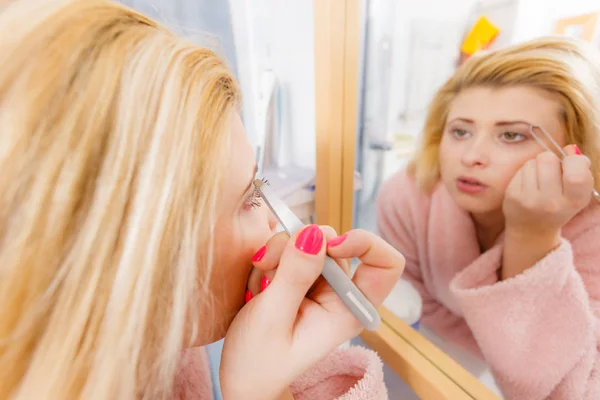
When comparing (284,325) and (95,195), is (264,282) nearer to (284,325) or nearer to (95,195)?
(284,325)

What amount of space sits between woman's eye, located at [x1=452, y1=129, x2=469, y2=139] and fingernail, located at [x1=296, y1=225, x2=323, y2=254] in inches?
9.0

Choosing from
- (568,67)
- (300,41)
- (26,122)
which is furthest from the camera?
(300,41)

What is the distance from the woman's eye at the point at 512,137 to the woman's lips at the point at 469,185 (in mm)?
61

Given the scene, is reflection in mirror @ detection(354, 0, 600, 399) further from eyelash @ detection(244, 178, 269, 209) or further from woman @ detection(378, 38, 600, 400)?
eyelash @ detection(244, 178, 269, 209)

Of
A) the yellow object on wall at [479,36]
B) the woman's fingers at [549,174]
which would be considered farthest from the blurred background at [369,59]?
the woman's fingers at [549,174]

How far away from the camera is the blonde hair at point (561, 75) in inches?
12.1

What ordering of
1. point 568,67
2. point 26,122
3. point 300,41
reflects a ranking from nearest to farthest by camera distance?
point 26,122, point 568,67, point 300,41

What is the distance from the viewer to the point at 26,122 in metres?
0.20

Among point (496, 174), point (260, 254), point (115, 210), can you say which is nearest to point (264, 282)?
point (260, 254)

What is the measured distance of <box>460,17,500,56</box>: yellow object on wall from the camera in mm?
358

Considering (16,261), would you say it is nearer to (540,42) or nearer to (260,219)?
(260,219)

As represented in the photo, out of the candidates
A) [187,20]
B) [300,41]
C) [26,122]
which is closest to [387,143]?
[300,41]

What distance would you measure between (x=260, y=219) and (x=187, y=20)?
234mm

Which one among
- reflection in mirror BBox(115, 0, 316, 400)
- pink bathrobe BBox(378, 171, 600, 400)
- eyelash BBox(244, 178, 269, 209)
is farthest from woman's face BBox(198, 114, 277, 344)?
pink bathrobe BBox(378, 171, 600, 400)
